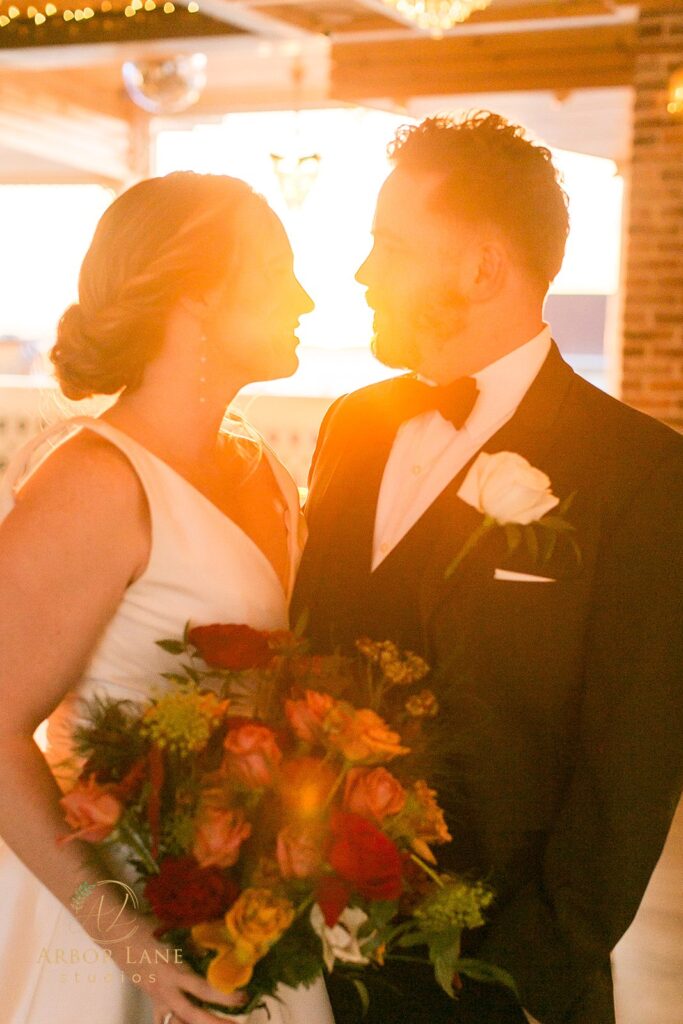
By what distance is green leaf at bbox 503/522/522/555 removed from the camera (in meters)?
1.62

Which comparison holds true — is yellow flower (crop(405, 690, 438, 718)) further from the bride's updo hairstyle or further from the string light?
the string light

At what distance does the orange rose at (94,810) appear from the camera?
4.42ft

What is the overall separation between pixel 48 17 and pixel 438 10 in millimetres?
2810

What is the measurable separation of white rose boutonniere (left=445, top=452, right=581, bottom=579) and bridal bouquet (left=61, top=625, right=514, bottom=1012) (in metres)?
0.31

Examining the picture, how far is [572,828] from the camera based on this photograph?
65.8 inches

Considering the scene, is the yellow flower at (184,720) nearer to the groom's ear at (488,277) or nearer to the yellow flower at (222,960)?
the yellow flower at (222,960)

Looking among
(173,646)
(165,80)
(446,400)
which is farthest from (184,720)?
(165,80)

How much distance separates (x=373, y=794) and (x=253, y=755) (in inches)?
A: 5.8

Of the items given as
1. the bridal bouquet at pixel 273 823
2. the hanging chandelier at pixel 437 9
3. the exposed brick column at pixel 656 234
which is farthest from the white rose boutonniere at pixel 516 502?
the exposed brick column at pixel 656 234

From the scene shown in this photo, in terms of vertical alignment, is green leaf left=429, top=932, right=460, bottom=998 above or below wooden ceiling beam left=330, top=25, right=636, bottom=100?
below

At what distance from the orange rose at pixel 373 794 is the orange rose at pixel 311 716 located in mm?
62

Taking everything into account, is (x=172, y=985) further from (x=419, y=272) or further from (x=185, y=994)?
(x=419, y=272)

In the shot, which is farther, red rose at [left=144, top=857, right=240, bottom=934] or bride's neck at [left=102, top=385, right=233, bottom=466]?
bride's neck at [left=102, top=385, right=233, bottom=466]

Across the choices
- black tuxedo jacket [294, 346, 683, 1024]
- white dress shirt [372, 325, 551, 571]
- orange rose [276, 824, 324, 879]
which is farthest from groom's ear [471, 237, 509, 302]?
orange rose [276, 824, 324, 879]
